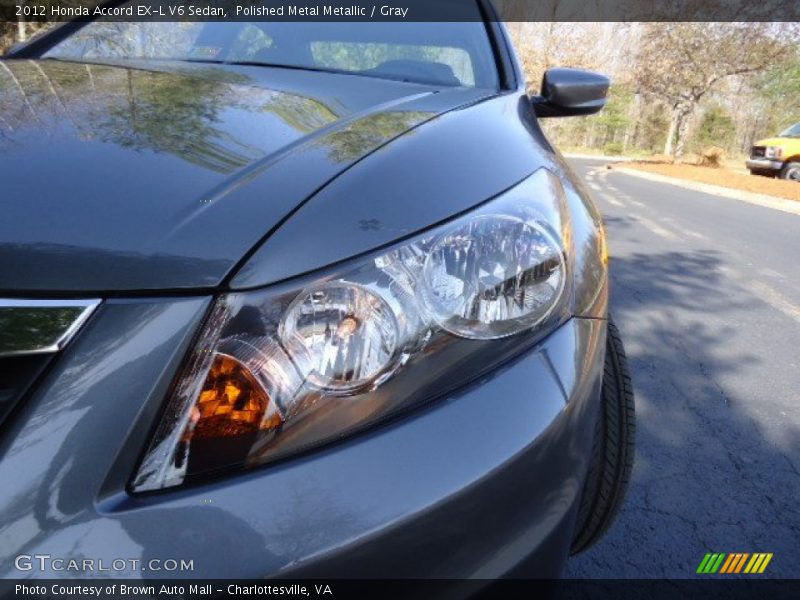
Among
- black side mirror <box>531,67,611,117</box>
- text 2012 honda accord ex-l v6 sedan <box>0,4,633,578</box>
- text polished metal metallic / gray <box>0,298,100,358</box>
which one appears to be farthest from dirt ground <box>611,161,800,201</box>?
text polished metal metallic / gray <box>0,298,100,358</box>

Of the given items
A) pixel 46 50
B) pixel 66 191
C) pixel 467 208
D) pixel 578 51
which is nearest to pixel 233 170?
pixel 66 191

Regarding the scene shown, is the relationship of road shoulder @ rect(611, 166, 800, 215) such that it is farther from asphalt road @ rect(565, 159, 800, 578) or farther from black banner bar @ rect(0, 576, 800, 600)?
black banner bar @ rect(0, 576, 800, 600)

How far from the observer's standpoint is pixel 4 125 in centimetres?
108

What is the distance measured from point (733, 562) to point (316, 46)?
2.07 metres

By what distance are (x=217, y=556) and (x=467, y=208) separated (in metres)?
0.59

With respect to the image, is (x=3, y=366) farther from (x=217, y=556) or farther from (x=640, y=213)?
(x=640, y=213)

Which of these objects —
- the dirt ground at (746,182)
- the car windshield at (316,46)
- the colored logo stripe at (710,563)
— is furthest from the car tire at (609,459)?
the dirt ground at (746,182)

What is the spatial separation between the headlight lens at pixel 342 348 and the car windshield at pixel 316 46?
1244mm

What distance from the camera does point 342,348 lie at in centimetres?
81

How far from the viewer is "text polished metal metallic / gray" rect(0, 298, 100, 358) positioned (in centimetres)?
73

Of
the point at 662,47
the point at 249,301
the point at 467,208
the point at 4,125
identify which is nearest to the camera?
the point at 249,301

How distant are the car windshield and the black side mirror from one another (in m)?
0.28

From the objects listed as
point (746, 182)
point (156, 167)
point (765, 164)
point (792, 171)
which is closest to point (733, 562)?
point (156, 167)

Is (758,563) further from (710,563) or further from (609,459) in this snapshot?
(609,459)
